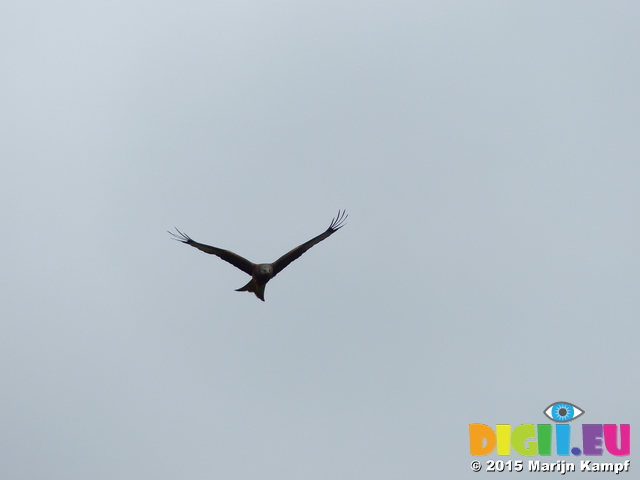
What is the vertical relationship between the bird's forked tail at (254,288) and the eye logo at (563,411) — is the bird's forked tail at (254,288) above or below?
above

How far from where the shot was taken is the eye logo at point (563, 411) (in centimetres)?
3506

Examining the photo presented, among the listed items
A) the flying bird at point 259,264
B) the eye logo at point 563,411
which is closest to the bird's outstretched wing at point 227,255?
the flying bird at point 259,264

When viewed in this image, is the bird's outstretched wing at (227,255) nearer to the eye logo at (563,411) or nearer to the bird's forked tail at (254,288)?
the bird's forked tail at (254,288)

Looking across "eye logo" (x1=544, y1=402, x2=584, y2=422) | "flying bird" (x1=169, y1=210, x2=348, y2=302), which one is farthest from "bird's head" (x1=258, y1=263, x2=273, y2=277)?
"eye logo" (x1=544, y1=402, x2=584, y2=422)

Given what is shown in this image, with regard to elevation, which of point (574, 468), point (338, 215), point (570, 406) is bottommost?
point (574, 468)

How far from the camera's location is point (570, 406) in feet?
116

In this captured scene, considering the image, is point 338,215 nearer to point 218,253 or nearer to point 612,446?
point 218,253

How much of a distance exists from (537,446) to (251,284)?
54.6 feet

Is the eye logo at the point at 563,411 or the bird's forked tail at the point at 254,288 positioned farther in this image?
the eye logo at the point at 563,411

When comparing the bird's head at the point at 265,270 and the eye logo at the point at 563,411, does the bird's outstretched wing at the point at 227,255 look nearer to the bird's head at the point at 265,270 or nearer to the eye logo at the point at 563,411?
the bird's head at the point at 265,270

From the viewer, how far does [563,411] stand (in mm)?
35281

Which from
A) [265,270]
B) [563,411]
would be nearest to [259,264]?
[265,270]

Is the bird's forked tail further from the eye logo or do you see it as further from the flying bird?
the eye logo

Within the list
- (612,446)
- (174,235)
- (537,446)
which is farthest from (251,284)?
(612,446)
